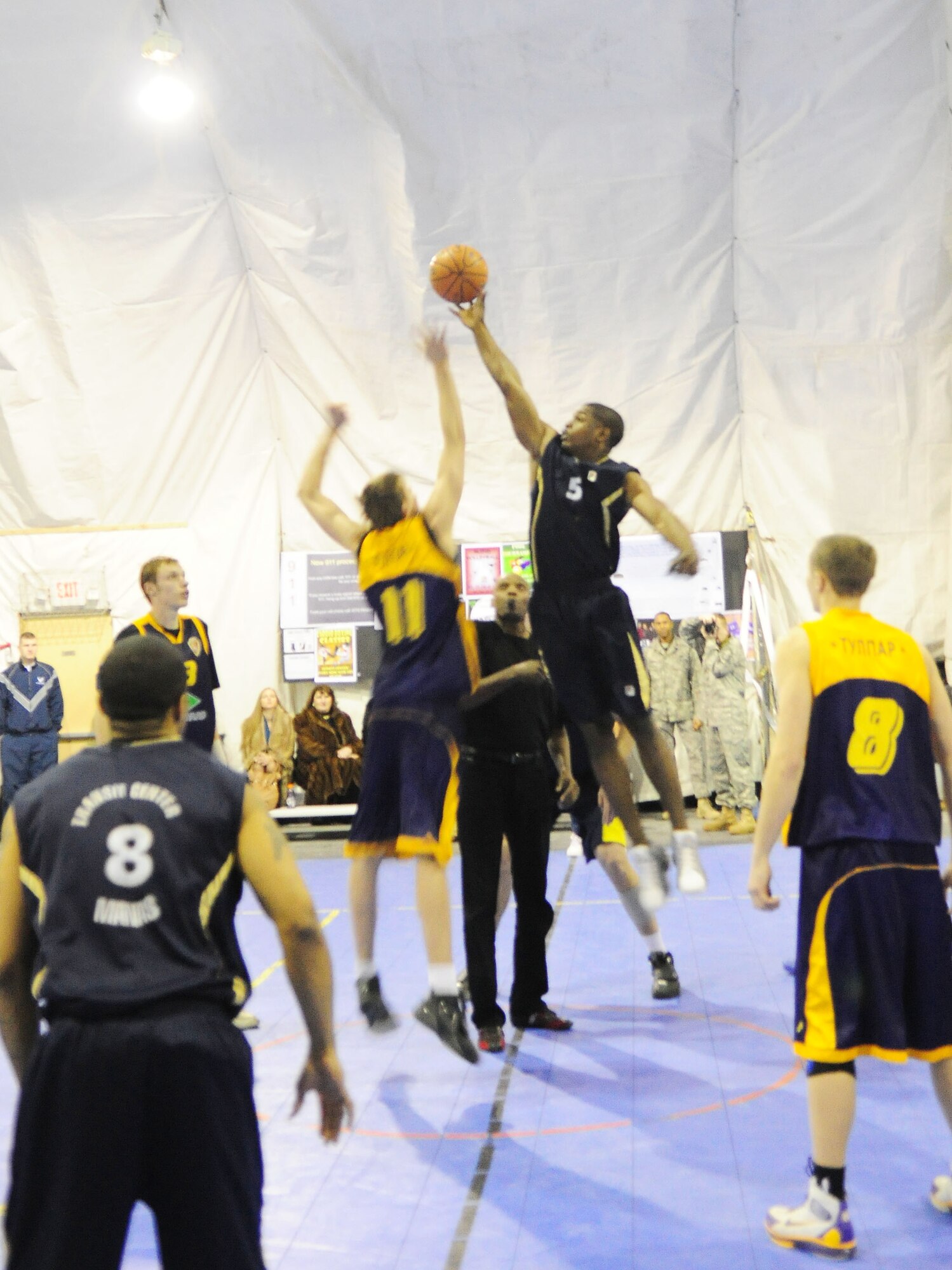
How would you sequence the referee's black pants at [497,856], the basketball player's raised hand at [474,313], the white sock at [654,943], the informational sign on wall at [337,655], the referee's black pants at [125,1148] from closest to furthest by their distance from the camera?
the referee's black pants at [125,1148] < the basketball player's raised hand at [474,313] < the referee's black pants at [497,856] < the white sock at [654,943] < the informational sign on wall at [337,655]

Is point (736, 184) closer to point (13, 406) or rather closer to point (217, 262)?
point (217, 262)

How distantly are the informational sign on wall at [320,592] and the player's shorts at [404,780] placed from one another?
9778 mm

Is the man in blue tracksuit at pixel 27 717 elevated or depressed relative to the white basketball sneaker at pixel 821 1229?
elevated

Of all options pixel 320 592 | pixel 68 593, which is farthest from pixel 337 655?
pixel 68 593

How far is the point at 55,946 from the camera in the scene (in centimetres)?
261

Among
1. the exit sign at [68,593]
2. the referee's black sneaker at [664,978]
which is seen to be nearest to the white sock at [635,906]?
the referee's black sneaker at [664,978]

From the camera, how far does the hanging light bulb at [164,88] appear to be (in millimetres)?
12016

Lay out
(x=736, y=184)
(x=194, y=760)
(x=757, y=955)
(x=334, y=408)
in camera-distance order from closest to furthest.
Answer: (x=194, y=760), (x=334, y=408), (x=757, y=955), (x=736, y=184)

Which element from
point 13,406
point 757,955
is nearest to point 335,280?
point 13,406

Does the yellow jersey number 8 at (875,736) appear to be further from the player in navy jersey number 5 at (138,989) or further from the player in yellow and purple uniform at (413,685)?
the player in navy jersey number 5 at (138,989)

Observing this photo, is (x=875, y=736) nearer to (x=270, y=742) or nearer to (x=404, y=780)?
(x=404, y=780)

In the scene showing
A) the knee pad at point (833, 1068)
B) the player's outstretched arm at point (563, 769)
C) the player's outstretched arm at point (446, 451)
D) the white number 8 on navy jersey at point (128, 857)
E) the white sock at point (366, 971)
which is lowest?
the knee pad at point (833, 1068)

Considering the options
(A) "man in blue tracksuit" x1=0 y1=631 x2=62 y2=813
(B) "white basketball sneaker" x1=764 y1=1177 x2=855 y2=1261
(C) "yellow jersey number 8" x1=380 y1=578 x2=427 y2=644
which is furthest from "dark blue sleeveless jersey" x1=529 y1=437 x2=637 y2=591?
(A) "man in blue tracksuit" x1=0 y1=631 x2=62 y2=813

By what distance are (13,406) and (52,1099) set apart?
1413cm
